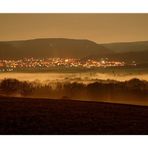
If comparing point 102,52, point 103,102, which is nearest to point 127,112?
point 103,102

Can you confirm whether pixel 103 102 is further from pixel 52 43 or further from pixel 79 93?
pixel 52 43

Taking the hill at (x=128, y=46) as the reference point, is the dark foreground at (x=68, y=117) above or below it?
below

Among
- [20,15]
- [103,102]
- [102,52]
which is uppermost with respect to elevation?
[20,15]

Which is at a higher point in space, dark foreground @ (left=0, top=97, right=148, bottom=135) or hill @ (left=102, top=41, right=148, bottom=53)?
hill @ (left=102, top=41, right=148, bottom=53)

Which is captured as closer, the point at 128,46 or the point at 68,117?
the point at 68,117

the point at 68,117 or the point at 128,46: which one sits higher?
the point at 128,46

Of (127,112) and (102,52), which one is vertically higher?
(102,52)

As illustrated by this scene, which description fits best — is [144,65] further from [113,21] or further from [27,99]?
[27,99]
